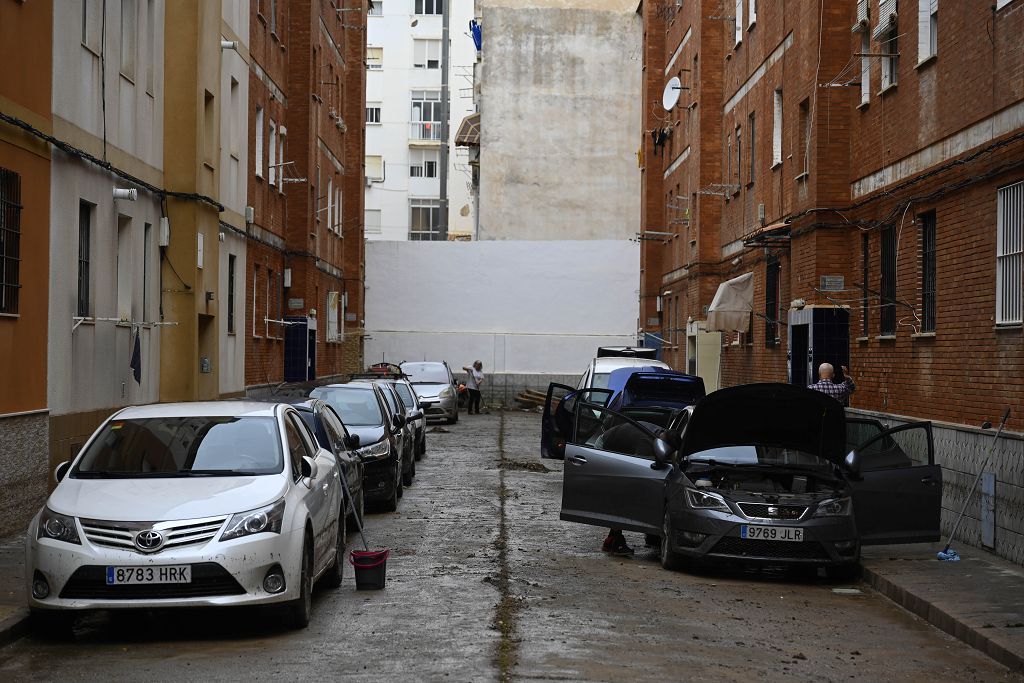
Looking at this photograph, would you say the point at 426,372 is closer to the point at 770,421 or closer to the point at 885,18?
the point at 885,18

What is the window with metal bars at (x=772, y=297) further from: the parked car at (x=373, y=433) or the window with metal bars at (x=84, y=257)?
the window with metal bars at (x=84, y=257)

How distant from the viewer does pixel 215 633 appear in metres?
8.74

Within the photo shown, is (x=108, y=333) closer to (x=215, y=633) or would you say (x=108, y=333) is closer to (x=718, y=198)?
(x=215, y=633)

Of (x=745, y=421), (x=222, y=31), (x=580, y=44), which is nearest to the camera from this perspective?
(x=745, y=421)

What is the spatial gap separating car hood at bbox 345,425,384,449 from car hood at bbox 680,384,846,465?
4941 millimetres

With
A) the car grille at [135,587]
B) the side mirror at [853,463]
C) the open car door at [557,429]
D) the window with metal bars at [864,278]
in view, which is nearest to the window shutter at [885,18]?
the window with metal bars at [864,278]

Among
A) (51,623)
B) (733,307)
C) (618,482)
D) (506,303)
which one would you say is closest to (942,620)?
(618,482)

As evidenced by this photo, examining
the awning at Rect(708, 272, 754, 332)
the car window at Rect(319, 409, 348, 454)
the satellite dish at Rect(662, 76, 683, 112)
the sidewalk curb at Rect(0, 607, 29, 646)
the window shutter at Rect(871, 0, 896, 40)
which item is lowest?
the sidewalk curb at Rect(0, 607, 29, 646)

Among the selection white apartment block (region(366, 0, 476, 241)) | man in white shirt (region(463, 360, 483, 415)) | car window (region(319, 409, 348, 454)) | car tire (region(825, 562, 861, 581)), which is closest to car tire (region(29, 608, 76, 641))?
car window (region(319, 409, 348, 454))

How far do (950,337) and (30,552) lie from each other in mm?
10429

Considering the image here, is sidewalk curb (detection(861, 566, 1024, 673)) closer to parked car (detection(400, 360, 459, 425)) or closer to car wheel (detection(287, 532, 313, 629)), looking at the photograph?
car wheel (detection(287, 532, 313, 629))

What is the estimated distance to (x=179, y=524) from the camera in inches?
328

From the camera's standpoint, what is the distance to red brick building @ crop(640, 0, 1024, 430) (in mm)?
13898

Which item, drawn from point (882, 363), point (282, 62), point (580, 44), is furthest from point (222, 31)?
point (580, 44)
